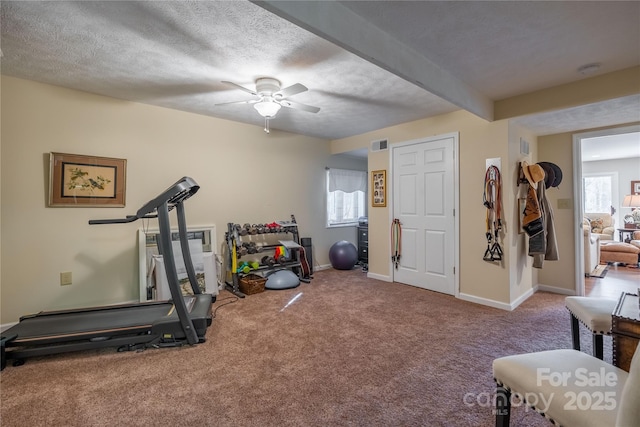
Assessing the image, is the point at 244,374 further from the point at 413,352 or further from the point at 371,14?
the point at 371,14

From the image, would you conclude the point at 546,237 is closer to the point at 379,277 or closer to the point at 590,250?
the point at 590,250

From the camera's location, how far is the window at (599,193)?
24.0 ft

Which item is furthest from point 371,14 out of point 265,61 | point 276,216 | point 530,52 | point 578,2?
point 276,216

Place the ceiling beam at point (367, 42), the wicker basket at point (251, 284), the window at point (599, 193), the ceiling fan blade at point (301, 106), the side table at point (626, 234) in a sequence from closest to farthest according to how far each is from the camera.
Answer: the ceiling beam at point (367, 42)
the ceiling fan blade at point (301, 106)
the wicker basket at point (251, 284)
the side table at point (626, 234)
the window at point (599, 193)

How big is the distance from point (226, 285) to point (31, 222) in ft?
6.98

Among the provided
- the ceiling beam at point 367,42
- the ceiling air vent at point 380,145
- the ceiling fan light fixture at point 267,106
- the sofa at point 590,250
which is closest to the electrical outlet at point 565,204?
the sofa at point 590,250

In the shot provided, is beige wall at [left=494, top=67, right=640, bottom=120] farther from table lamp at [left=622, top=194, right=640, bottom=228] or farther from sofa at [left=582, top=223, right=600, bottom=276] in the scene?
table lamp at [left=622, top=194, right=640, bottom=228]

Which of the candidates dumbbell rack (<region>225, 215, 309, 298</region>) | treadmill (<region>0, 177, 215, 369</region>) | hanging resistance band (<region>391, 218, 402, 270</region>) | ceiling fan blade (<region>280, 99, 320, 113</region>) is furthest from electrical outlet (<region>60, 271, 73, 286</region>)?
hanging resistance band (<region>391, 218, 402, 270</region>)

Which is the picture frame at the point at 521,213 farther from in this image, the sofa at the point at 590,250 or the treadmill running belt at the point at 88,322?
Answer: the treadmill running belt at the point at 88,322

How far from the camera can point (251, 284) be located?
12.2 feet

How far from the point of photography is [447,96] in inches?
97.6

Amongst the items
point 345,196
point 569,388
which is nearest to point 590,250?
point 345,196

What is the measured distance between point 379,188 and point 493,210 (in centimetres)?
165

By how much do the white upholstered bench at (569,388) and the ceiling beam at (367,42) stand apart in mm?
1807
